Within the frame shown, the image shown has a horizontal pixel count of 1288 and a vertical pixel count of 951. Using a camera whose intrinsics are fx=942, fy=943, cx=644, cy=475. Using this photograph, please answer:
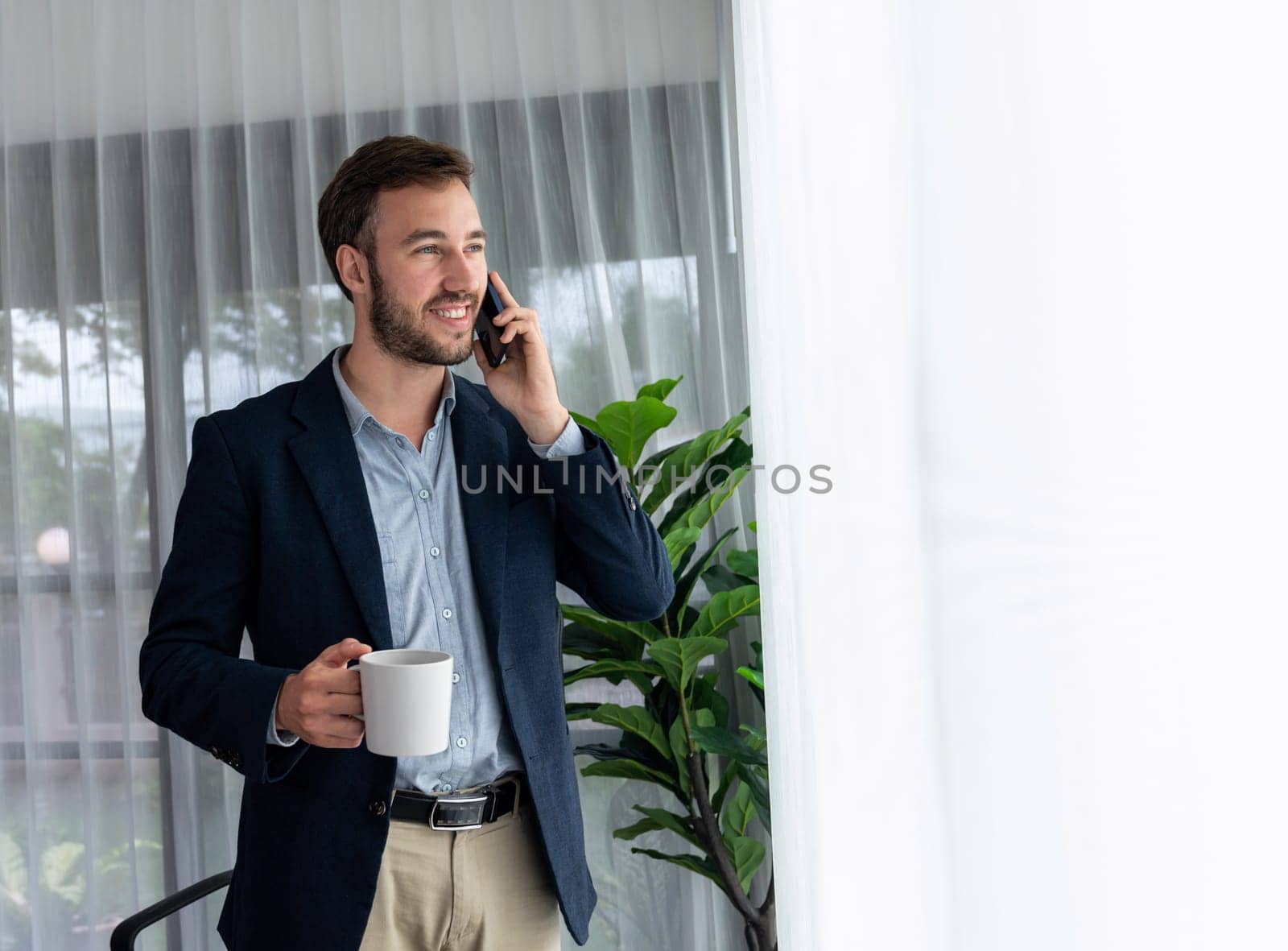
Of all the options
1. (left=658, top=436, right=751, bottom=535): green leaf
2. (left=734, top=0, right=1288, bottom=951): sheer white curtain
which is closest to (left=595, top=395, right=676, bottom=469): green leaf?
(left=658, top=436, right=751, bottom=535): green leaf

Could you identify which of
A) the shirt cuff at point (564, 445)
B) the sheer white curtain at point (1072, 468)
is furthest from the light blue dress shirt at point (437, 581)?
the sheer white curtain at point (1072, 468)

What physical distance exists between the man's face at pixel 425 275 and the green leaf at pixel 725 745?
82 cm

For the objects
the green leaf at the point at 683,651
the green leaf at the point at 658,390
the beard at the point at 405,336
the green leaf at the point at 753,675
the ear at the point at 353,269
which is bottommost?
the green leaf at the point at 753,675

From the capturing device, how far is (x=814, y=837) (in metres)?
0.20

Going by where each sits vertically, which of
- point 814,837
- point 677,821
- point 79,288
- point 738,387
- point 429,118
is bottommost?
point 677,821

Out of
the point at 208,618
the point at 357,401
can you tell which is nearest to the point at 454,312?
the point at 357,401

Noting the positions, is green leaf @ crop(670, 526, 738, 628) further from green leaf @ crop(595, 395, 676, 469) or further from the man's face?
the man's face

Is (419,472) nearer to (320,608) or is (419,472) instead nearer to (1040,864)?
(320,608)

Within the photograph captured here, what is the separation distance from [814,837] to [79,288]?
9.16 ft

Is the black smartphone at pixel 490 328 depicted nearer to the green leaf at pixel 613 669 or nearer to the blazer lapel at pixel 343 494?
the blazer lapel at pixel 343 494

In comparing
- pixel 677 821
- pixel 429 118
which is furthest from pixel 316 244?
pixel 677 821

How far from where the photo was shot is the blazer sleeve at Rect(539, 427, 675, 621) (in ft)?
4.35

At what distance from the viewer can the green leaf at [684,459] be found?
1.75 metres

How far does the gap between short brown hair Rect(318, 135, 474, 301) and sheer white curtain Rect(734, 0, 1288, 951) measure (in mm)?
1391
